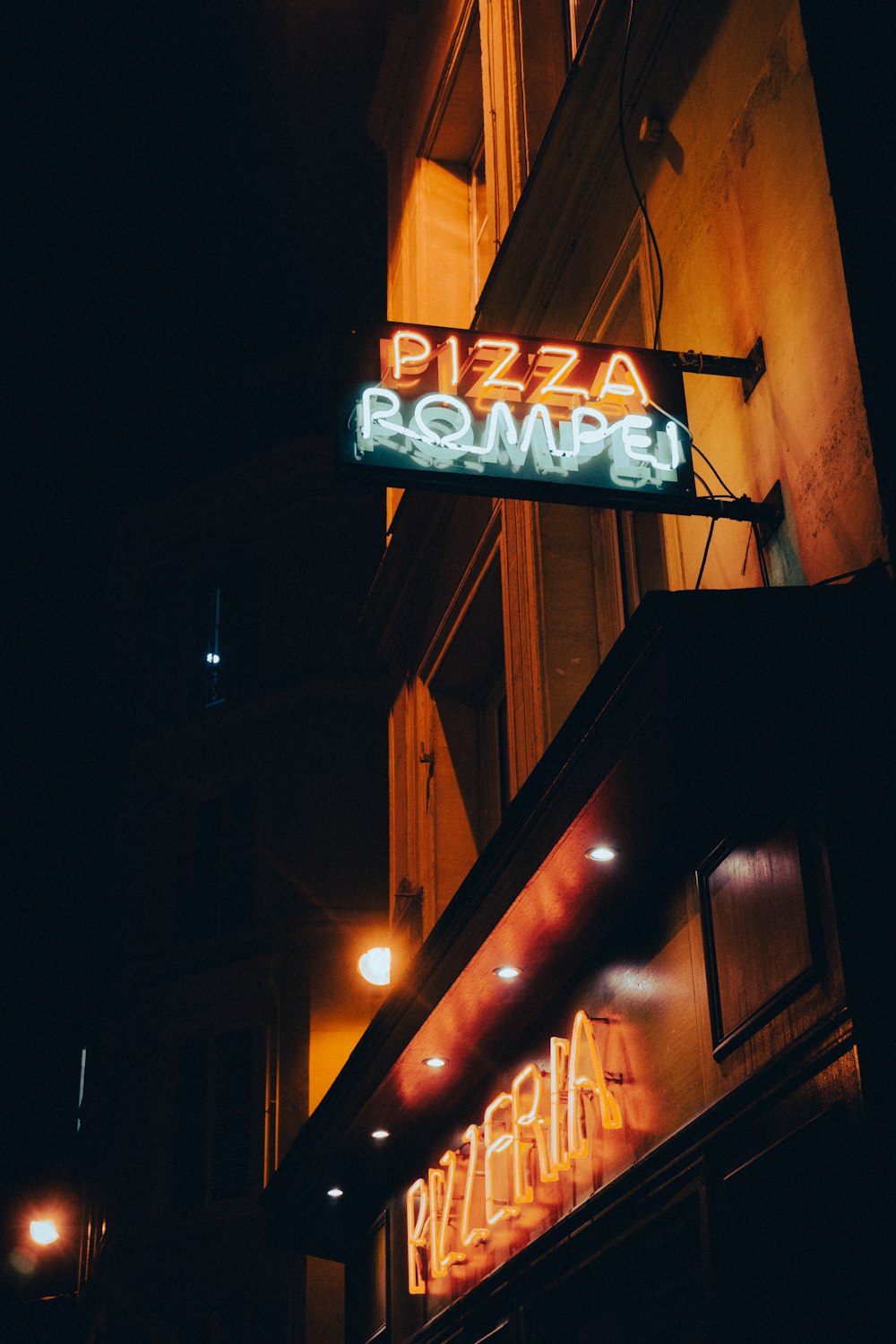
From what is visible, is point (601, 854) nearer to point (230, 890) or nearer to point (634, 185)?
point (634, 185)

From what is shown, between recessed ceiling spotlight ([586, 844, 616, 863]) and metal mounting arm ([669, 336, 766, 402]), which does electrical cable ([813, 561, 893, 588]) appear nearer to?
metal mounting arm ([669, 336, 766, 402])

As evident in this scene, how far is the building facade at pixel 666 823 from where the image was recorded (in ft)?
18.3

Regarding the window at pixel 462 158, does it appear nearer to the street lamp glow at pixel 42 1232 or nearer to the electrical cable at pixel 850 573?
the electrical cable at pixel 850 573

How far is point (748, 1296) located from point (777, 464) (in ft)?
11.9

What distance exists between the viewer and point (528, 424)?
742 cm

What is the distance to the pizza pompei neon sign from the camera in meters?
7.26

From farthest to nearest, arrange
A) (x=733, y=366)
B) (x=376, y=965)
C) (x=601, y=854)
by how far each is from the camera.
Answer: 1. (x=376, y=965)
2. (x=733, y=366)
3. (x=601, y=854)

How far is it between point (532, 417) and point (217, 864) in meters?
16.9

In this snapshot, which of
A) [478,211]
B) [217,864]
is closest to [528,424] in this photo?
[478,211]

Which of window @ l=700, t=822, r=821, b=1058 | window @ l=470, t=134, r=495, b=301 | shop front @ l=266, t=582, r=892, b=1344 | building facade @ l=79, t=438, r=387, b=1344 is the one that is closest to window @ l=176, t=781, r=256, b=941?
building facade @ l=79, t=438, r=387, b=1344

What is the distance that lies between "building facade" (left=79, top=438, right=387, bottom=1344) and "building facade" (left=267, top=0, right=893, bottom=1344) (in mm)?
→ 7350

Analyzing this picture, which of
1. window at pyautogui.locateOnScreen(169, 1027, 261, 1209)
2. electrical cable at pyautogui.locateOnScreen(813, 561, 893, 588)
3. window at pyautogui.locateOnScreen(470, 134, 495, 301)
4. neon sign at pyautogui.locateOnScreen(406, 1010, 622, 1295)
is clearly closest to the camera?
electrical cable at pyautogui.locateOnScreen(813, 561, 893, 588)

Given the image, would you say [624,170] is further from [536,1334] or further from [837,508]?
[536,1334]

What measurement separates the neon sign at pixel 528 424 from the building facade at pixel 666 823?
168 millimetres
